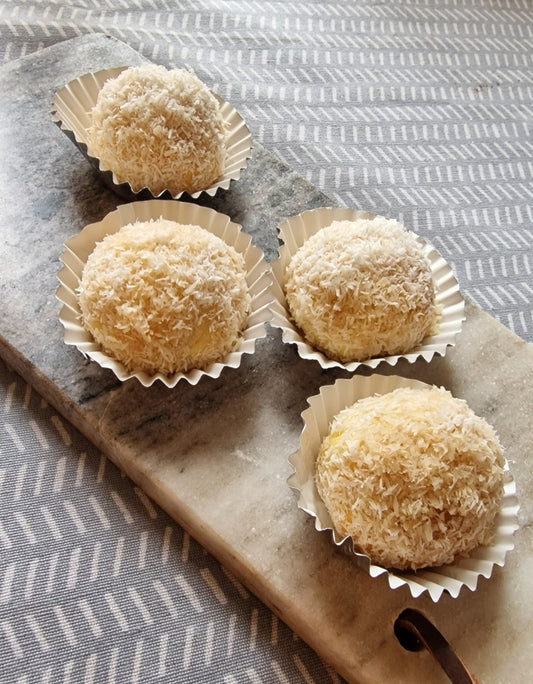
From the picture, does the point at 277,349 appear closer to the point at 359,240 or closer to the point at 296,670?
the point at 359,240

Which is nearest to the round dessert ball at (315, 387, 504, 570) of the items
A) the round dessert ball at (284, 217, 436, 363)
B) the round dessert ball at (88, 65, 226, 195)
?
the round dessert ball at (284, 217, 436, 363)

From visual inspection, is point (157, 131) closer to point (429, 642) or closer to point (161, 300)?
point (161, 300)

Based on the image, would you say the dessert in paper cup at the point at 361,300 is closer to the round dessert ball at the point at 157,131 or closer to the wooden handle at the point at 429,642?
the round dessert ball at the point at 157,131

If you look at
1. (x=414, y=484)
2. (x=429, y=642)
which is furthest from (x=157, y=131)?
(x=429, y=642)

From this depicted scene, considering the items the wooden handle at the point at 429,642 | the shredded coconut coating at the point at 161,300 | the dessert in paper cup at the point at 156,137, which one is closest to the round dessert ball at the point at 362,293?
the shredded coconut coating at the point at 161,300

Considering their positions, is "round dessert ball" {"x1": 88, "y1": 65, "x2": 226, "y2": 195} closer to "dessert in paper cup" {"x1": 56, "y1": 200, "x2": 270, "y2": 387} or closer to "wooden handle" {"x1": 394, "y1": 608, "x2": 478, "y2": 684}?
"dessert in paper cup" {"x1": 56, "y1": 200, "x2": 270, "y2": 387}
